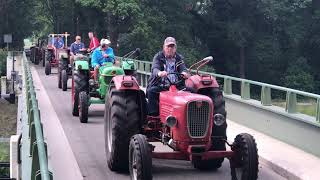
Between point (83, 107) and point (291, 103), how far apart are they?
4954mm

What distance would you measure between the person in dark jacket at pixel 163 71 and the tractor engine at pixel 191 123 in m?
1.00

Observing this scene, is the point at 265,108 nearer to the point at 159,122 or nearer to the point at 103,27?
the point at 159,122

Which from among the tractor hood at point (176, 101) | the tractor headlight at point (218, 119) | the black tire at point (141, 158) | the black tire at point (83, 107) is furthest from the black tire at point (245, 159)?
the black tire at point (83, 107)

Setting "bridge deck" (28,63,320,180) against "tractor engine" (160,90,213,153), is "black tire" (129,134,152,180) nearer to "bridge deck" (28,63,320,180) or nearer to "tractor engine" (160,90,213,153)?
"tractor engine" (160,90,213,153)

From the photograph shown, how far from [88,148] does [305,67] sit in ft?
167

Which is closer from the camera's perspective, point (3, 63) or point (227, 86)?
point (227, 86)

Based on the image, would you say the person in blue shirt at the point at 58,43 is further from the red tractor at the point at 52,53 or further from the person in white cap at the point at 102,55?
the person in white cap at the point at 102,55

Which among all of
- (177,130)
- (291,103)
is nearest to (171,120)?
(177,130)

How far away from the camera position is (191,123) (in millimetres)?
8359

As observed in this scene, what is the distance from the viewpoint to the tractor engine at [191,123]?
8320 mm

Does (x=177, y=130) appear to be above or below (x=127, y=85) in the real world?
below

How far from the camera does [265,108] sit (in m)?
13.3

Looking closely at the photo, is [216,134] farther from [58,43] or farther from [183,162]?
[58,43]

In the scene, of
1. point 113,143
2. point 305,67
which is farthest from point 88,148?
point 305,67
